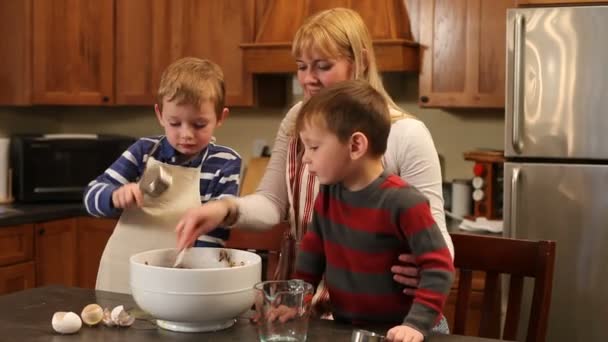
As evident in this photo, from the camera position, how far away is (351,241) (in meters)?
1.40

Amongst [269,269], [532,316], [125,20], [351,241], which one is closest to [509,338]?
[532,316]

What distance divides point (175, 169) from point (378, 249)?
542 mm

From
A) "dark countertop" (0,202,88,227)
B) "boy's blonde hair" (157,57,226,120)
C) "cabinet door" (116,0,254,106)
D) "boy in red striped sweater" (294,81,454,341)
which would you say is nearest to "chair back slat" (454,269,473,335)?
"boy in red striped sweater" (294,81,454,341)

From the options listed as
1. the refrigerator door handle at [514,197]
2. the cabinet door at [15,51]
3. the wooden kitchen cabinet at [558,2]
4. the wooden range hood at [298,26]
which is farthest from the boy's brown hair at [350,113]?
the cabinet door at [15,51]

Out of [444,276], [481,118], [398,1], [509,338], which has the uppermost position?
[398,1]

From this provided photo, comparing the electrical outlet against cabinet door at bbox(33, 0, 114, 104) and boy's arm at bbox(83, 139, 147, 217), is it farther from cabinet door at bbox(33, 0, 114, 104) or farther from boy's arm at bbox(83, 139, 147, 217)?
boy's arm at bbox(83, 139, 147, 217)

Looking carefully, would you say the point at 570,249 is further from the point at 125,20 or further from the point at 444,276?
the point at 125,20

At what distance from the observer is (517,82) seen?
2.70 metres

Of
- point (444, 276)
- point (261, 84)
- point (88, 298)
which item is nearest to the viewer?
point (444, 276)

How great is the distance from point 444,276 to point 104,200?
71 centimetres

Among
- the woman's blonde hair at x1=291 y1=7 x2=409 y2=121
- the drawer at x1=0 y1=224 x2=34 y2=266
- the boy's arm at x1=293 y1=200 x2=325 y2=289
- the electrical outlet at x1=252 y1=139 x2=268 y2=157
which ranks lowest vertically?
the drawer at x1=0 y1=224 x2=34 y2=266

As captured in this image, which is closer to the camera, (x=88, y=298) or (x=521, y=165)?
(x=88, y=298)

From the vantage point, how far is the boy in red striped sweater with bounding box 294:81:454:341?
1.36m

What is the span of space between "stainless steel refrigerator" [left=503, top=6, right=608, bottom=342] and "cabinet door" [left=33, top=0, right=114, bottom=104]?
180 centimetres
